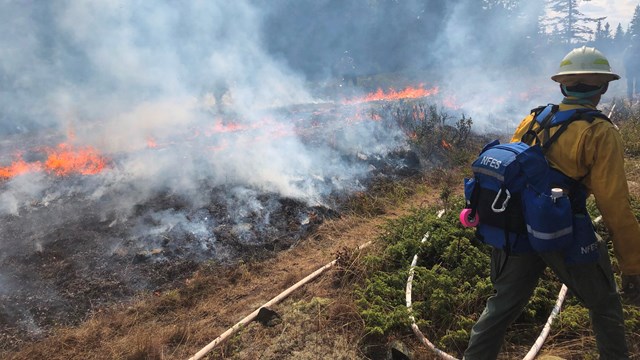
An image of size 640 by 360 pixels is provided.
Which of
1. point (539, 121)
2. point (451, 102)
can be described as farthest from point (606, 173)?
point (451, 102)

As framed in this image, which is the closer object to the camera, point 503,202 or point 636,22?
point 503,202

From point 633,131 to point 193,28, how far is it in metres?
16.3

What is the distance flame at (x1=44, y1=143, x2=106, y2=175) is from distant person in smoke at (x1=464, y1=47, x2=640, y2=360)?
28.1ft

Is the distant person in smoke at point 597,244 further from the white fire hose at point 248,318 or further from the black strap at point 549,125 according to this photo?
the white fire hose at point 248,318

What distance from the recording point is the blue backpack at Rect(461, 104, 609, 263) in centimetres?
216

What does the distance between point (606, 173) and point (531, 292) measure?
2.89 ft

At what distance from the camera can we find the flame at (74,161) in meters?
8.52

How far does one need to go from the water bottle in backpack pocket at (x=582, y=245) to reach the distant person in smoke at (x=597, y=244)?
0.02 metres

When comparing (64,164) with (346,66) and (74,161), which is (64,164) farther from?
(346,66)

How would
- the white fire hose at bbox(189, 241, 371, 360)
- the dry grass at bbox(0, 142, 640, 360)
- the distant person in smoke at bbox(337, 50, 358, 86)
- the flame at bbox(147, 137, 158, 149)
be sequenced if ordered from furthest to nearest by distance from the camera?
the distant person in smoke at bbox(337, 50, 358, 86), the flame at bbox(147, 137, 158, 149), the white fire hose at bbox(189, 241, 371, 360), the dry grass at bbox(0, 142, 640, 360)

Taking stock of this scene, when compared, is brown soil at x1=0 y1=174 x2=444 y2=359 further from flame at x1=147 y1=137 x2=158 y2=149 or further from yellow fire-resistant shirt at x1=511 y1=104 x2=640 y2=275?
flame at x1=147 y1=137 x2=158 y2=149

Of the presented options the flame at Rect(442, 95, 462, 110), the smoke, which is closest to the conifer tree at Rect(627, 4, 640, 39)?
the flame at Rect(442, 95, 462, 110)

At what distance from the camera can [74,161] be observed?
8922 mm

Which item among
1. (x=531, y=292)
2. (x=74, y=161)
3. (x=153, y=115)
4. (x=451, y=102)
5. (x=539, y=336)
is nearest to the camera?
(x=531, y=292)
